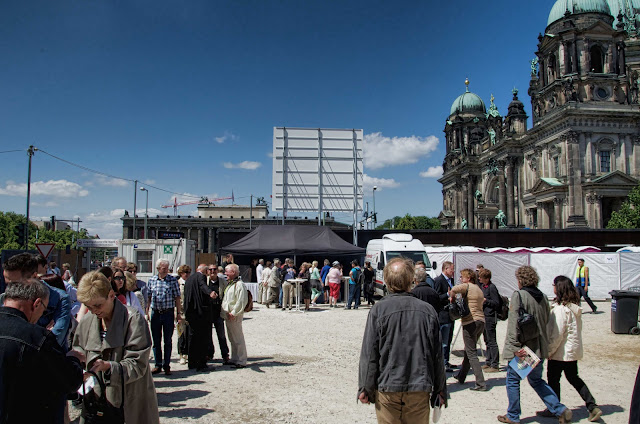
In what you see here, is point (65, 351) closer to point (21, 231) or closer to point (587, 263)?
point (21, 231)

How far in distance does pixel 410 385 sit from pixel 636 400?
180cm

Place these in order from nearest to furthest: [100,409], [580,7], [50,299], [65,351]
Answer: [100,409], [65,351], [50,299], [580,7]

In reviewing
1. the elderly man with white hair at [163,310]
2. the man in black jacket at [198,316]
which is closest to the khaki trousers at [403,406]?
→ the man in black jacket at [198,316]

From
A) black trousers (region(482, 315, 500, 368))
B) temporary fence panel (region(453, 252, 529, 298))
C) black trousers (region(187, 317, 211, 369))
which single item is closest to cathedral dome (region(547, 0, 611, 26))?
temporary fence panel (region(453, 252, 529, 298))

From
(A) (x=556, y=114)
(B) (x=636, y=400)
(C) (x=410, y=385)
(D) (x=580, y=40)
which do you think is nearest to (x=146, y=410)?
(C) (x=410, y=385)

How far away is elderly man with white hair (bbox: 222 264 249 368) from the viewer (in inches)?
349

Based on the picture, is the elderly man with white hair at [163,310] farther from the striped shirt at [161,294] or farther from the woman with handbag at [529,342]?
the woman with handbag at [529,342]

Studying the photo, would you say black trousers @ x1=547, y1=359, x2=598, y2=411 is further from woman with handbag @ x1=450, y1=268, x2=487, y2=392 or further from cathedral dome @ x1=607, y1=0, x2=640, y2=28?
cathedral dome @ x1=607, y1=0, x2=640, y2=28

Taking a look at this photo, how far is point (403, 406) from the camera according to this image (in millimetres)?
3789

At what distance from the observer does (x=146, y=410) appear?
3.92m

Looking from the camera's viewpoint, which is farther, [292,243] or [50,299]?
[292,243]

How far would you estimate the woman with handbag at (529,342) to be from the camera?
575 cm

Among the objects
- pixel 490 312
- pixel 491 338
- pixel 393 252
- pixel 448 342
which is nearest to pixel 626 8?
pixel 393 252

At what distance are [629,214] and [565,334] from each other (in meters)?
44.9
